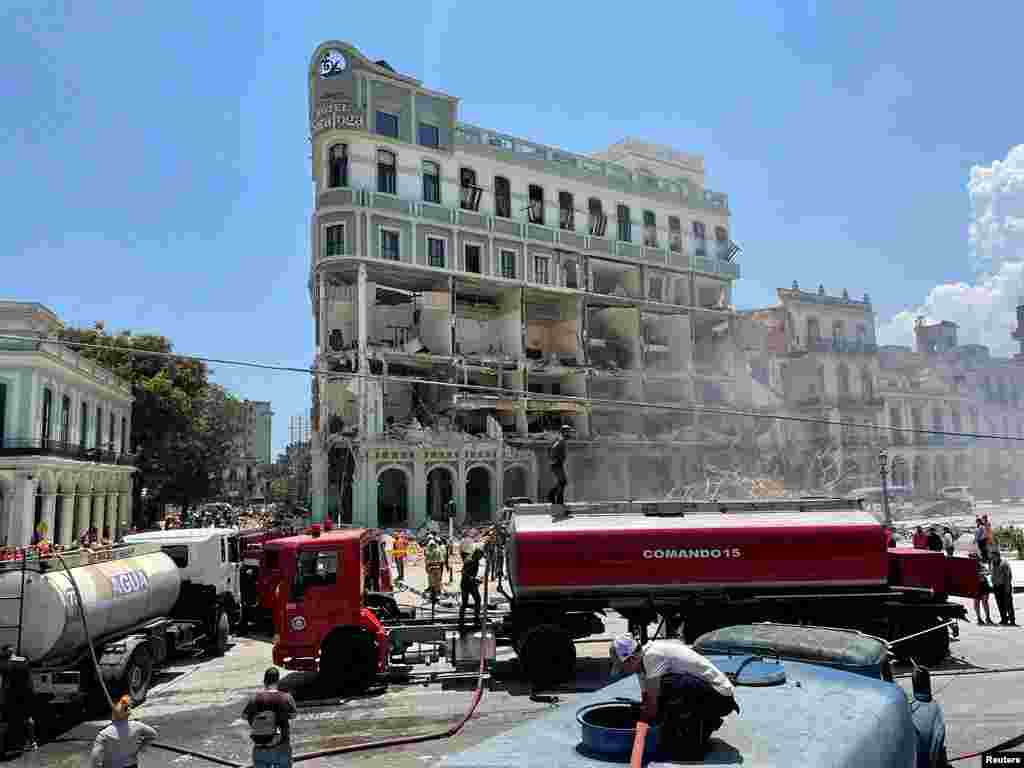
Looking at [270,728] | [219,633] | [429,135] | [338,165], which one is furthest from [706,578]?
[429,135]

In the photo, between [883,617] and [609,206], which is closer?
[883,617]

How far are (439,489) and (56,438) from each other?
2481 cm

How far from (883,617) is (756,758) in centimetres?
1203

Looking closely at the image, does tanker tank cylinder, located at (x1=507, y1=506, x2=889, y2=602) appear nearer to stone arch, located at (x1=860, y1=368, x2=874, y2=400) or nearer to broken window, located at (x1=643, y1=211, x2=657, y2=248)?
broken window, located at (x1=643, y1=211, x2=657, y2=248)

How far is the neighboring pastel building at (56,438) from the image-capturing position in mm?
37719

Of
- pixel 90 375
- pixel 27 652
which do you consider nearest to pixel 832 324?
pixel 90 375

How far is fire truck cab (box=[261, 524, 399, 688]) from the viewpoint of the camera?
44.1 ft

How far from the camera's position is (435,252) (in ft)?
178

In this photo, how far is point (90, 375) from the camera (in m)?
45.1

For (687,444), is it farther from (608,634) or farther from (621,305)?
(608,634)

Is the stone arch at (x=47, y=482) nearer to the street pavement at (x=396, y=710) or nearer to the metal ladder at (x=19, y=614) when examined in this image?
the street pavement at (x=396, y=710)

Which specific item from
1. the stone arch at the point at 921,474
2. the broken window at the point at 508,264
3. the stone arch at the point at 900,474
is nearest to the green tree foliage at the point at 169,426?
the broken window at the point at 508,264

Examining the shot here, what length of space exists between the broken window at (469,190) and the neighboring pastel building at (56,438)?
26422 millimetres

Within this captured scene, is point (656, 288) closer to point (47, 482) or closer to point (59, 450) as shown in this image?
point (59, 450)
